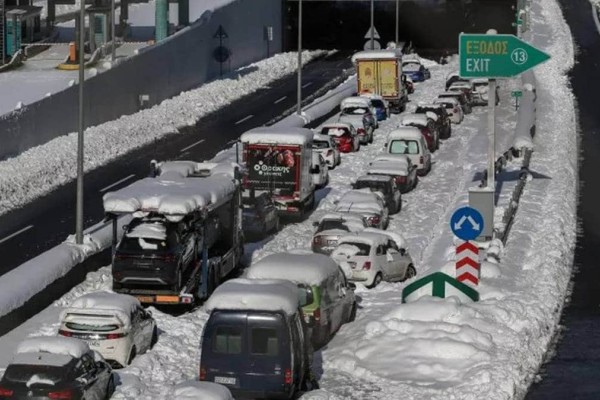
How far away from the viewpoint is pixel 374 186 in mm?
51094

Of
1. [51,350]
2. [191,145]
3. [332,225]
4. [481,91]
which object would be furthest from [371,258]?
[481,91]

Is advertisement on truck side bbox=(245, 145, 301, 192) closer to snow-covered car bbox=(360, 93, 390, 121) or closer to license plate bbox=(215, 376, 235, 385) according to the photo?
license plate bbox=(215, 376, 235, 385)

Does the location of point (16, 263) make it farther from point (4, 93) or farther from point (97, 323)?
point (4, 93)

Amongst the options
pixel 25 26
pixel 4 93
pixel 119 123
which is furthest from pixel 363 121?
pixel 25 26

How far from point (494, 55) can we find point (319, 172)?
37.1 ft

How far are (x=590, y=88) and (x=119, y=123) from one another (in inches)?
1296

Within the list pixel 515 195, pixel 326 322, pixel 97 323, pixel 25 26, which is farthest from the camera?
Answer: pixel 25 26

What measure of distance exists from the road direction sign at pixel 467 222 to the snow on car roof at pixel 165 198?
6226 millimetres

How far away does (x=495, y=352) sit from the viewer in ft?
103

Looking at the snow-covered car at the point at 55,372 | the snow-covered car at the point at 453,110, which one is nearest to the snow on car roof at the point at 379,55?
the snow-covered car at the point at 453,110

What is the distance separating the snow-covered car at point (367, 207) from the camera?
46.8 metres

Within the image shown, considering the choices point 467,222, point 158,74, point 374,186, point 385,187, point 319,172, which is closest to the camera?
point 467,222

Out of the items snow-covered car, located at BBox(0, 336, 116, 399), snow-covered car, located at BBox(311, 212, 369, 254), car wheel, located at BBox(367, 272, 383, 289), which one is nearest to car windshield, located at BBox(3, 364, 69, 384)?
snow-covered car, located at BBox(0, 336, 116, 399)

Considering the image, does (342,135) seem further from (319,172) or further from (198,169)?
(198,169)
